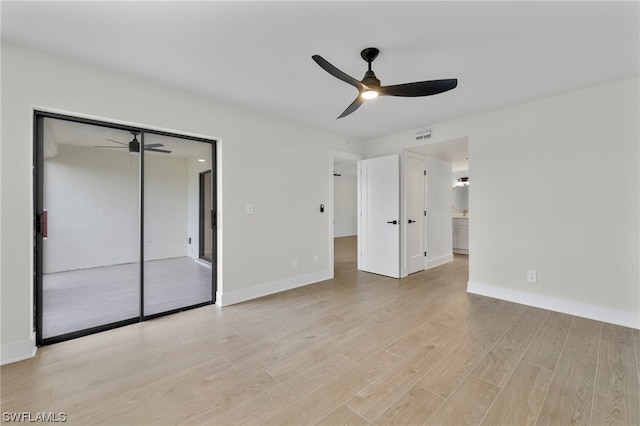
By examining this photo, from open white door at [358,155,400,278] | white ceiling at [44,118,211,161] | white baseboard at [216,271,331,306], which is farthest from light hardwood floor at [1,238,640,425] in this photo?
white ceiling at [44,118,211,161]

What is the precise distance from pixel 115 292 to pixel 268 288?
1682mm

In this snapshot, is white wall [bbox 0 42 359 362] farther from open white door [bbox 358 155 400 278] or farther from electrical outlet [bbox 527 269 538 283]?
electrical outlet [bbox 527 269 538 283]

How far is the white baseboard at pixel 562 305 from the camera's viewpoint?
2635 millimetres

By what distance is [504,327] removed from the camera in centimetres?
262

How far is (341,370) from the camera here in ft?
6.36

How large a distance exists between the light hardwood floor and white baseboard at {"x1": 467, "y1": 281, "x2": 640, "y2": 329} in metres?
0.12

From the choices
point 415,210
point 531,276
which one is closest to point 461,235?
point 415,210

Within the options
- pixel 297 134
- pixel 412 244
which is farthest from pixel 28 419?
pixel 412 244

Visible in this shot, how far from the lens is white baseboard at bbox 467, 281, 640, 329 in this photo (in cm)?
263

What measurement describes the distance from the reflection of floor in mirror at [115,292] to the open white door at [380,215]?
2.72 m

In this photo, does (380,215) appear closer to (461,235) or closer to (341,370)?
(341,370)

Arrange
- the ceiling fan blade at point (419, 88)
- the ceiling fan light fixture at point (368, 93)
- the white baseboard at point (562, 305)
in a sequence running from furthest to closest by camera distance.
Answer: the white baseboard at point (562, 305), the ceiling fan light fixture at point (368, 93), the ceiling fan blade at point (419, 88)

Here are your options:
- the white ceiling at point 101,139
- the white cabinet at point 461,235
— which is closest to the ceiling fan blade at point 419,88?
the white ceiling at point 101,139

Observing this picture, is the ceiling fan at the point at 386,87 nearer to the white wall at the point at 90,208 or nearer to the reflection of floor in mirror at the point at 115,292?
the white wall at the point at 90,208
